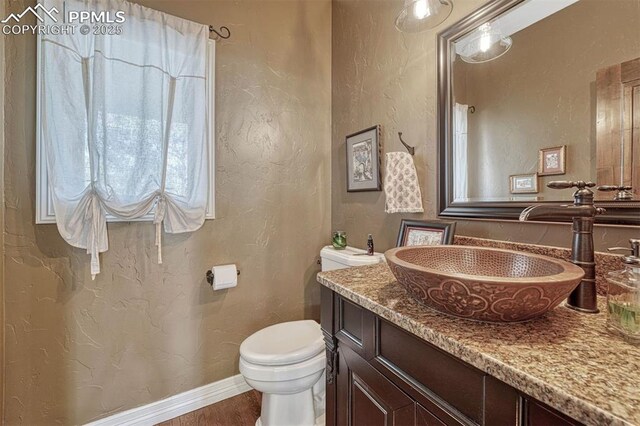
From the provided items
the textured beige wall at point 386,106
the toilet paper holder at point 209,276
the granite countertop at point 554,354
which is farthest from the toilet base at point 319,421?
the granite countertop at point 554,354

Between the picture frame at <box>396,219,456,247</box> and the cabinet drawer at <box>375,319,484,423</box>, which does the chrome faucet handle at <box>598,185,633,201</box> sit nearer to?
the picture frame at <box>396,219,456,247</box>

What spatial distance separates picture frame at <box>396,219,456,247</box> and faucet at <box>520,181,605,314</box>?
39cm

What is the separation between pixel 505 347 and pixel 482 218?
693mm

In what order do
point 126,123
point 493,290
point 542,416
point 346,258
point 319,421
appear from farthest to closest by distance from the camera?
point 346,258, point 319,421, point 126,123, point 493,290, point 542,416

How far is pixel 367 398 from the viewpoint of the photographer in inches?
29.9

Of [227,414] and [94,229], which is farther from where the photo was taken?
[227,414]

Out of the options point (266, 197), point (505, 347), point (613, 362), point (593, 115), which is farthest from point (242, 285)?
point (593, 115)

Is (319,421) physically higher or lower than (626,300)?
lower

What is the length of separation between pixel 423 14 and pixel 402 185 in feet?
2.38

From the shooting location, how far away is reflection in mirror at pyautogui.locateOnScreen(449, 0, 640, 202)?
76cm

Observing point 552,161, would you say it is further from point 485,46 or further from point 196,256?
point 196,256

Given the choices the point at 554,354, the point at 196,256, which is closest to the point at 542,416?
the point at 554,354

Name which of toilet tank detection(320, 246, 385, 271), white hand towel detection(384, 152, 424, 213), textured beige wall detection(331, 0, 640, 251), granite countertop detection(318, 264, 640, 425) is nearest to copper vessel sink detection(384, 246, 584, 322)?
granite countertop detection(318, 264, 640, 425)

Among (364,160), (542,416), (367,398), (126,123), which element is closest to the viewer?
(542,416)
